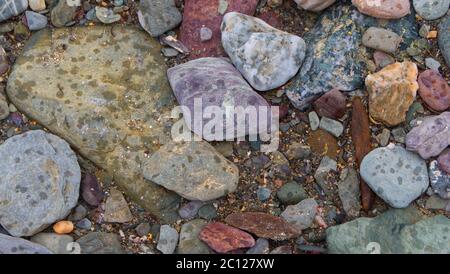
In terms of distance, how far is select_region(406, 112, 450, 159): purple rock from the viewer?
96.5 inches

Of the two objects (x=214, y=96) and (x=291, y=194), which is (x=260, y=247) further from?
(x=214, y=96)

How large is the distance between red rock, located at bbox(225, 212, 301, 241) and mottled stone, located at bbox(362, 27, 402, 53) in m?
0.86

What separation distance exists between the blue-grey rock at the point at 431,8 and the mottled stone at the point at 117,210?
1.53 metres

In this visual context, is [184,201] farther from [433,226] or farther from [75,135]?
[433,226]

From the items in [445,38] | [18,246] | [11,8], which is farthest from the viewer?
[11,8]

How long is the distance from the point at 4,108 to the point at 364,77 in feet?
5.13

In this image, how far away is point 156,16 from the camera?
2738 millimetres

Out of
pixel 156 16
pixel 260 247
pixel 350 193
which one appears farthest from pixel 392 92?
pixel 156 16

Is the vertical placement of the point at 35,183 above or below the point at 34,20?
below

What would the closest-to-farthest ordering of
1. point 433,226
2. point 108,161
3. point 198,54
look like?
1. point 433,226
2. point 108,161
3. point 198,54

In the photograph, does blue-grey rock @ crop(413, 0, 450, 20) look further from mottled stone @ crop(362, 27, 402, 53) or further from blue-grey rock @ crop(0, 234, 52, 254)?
blue-grey rock @ crop(0, 234, 52, 254)

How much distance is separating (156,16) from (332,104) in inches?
35.0

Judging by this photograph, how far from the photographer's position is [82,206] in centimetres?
253
